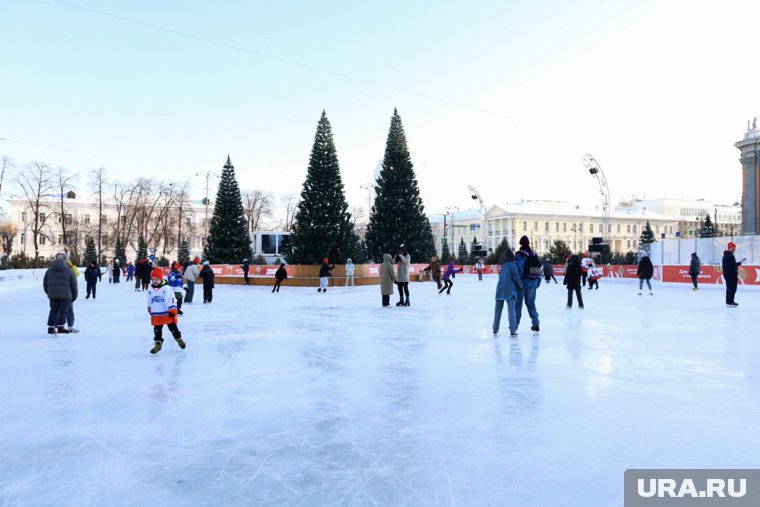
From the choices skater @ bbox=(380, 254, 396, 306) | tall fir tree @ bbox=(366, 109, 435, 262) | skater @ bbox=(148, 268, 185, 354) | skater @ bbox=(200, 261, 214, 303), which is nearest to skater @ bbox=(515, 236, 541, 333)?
skater @ bbox=(148, 268, 185, 354)

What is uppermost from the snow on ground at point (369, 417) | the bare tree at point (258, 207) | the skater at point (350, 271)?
the bare tree at point (258, 207)

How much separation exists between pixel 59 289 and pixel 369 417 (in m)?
8.12

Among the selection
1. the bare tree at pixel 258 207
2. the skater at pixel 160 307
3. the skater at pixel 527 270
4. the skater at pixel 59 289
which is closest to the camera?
the skater at pixel 160 307

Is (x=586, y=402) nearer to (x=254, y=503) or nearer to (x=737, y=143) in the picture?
(x=254, y=503)

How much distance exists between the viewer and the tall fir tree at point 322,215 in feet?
104

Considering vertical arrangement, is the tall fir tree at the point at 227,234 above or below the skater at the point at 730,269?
above

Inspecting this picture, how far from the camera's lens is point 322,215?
3209 centimetres

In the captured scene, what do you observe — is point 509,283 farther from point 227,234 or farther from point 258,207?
point 258,207

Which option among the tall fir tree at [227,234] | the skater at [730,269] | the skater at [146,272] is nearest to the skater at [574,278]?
the skater at [730,269]

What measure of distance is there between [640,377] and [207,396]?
487 centimetres

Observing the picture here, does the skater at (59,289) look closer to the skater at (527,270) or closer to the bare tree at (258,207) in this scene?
the skater at (527,270)

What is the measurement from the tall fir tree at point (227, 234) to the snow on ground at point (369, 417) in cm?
2962

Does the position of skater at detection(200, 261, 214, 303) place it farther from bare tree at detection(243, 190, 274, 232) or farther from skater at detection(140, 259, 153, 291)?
Result: bare tree at detection(243, 190, 274, 232)

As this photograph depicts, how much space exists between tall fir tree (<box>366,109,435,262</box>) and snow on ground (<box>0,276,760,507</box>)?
3179 cm
